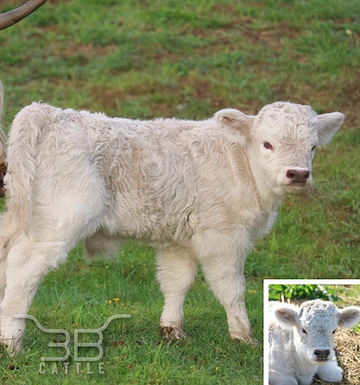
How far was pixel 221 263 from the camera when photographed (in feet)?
22.6

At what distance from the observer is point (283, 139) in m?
6.56

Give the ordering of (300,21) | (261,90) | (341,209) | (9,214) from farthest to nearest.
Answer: (300,21) → (261,90) → (341,209) → (9,214)

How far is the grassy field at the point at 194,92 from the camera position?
7.15 m

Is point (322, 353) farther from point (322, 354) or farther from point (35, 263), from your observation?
point (35, 263)

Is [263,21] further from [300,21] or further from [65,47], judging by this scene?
[65,47]

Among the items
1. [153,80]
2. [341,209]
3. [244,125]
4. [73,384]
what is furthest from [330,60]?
[73,384]

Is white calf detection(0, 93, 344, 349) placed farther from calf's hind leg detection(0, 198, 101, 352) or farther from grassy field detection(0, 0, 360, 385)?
grassy field detection(0, 0, 360, 385)

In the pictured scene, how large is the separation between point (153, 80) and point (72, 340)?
308 inches

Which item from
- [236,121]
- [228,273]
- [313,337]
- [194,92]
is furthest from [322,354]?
[194,92]

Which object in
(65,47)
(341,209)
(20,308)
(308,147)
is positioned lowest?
(341,209)

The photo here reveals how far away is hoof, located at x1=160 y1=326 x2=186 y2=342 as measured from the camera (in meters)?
6.86

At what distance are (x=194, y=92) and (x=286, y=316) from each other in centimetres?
827

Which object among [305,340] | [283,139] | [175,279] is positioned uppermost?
[283,139]

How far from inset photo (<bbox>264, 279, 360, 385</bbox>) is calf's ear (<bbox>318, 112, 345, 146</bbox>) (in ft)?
5.19
